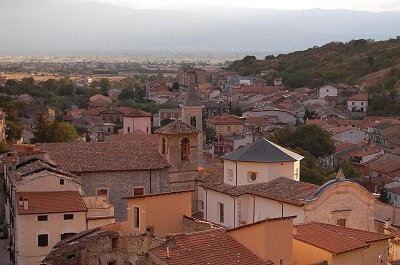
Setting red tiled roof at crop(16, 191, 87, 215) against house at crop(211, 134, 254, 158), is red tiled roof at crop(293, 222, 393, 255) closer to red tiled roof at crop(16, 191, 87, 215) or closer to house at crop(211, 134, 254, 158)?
red tiled roof at crop(16, 191, 87, 215)

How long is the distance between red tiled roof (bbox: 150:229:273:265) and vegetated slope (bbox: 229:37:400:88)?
98.1 meters

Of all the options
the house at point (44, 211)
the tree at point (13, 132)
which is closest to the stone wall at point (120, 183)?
the house at point (44, 211)

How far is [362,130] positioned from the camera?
78562 millimetres

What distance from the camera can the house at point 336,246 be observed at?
17.6 m

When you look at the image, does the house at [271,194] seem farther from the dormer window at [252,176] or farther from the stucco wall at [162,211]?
the stucco wall at [162,211]

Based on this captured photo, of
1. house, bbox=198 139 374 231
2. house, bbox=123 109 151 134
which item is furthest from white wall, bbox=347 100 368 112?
house, bbox=198 139 374 231

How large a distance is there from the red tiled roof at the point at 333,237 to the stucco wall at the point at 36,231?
9164 mm

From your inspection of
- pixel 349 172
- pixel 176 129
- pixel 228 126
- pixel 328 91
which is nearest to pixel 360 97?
pixel 328 91

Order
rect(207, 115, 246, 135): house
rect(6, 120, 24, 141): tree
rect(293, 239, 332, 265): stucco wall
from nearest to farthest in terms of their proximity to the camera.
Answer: rect(293, 239, 332, 265): stucco wall
rect(6, 120, 24, 141): tree
rect(207, 115, 246, 135): house

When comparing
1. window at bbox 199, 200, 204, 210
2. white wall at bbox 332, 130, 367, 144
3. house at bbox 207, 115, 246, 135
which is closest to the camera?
window at bbox 199, 200, 204, 210

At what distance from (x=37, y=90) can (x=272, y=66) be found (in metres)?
55.8

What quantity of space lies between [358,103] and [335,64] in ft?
134

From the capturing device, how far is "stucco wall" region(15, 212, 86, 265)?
989 inches

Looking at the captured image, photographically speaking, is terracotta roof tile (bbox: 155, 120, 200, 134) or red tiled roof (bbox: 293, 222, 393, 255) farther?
terracotta roof tile (bbox: 155, 120, 200, 134)
